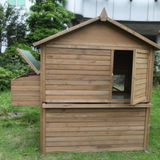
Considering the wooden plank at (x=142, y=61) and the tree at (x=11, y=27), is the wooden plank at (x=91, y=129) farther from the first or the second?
the tree at (x=11, y=27)

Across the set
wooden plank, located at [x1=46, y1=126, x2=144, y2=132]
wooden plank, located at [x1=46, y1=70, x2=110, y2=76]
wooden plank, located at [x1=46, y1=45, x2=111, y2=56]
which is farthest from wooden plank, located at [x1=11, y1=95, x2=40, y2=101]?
wooden plank, located at [x1=46, y1=45, x2=111, y2=56]

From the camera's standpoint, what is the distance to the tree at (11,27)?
43.1ft

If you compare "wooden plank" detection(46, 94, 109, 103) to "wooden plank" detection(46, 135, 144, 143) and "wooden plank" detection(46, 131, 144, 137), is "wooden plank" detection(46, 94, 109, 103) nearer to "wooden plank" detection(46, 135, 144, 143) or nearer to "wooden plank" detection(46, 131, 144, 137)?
"wooden plank" detection(46, 131, 144, 137)

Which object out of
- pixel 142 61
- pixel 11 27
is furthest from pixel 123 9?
pixel 142 61

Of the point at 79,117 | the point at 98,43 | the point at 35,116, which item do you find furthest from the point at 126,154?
the point at 35,116

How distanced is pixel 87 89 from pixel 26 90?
4.63 ft

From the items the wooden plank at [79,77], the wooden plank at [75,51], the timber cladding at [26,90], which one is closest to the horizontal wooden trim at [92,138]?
the timber cladding at [26,90]

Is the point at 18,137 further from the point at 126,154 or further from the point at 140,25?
the point at 140,25

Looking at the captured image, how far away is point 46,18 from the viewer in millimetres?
11922

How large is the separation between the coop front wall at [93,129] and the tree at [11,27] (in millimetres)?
10611

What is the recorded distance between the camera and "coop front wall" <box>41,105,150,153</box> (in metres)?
4.03

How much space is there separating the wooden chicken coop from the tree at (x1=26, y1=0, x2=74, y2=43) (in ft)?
28.4

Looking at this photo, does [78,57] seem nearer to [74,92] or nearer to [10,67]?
[74,92]

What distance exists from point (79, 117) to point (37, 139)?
5.40 ft
